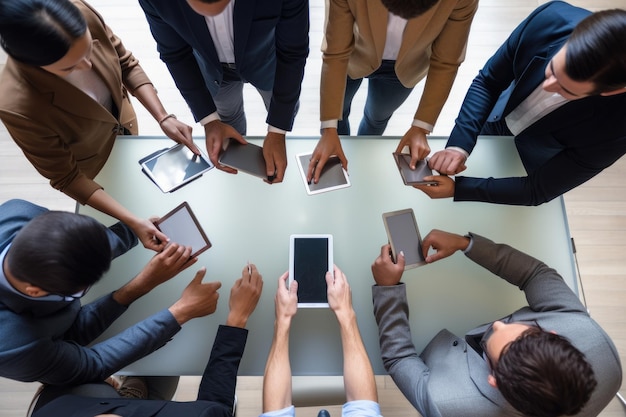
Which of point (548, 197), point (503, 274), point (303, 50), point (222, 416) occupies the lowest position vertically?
point (222, 416)

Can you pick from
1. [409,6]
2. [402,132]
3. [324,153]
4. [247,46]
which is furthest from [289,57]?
[402,132]

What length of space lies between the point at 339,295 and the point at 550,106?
2.93ft

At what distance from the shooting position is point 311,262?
1.39 meters

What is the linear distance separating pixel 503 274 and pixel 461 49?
78cm

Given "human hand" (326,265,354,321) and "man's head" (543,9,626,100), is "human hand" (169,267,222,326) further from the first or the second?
"man's head" (543,9,626,100)

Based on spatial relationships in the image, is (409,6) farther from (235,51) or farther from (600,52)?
(235,51)

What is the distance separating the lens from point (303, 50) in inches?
54.7

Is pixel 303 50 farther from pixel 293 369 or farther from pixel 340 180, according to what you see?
pixel 293 369

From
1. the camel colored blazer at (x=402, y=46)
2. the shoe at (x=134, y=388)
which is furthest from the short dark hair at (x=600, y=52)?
the shoe at (x=134, y=388)

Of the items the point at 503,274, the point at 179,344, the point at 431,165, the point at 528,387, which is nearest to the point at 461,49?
the point at 431,165

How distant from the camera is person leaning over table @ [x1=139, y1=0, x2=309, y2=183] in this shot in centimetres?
127

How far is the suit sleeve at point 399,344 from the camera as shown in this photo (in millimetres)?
1249

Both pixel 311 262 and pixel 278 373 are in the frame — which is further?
pixel 311 262

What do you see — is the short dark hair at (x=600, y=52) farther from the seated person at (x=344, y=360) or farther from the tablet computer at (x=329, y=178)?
the seated person at (x=344, y=360)
